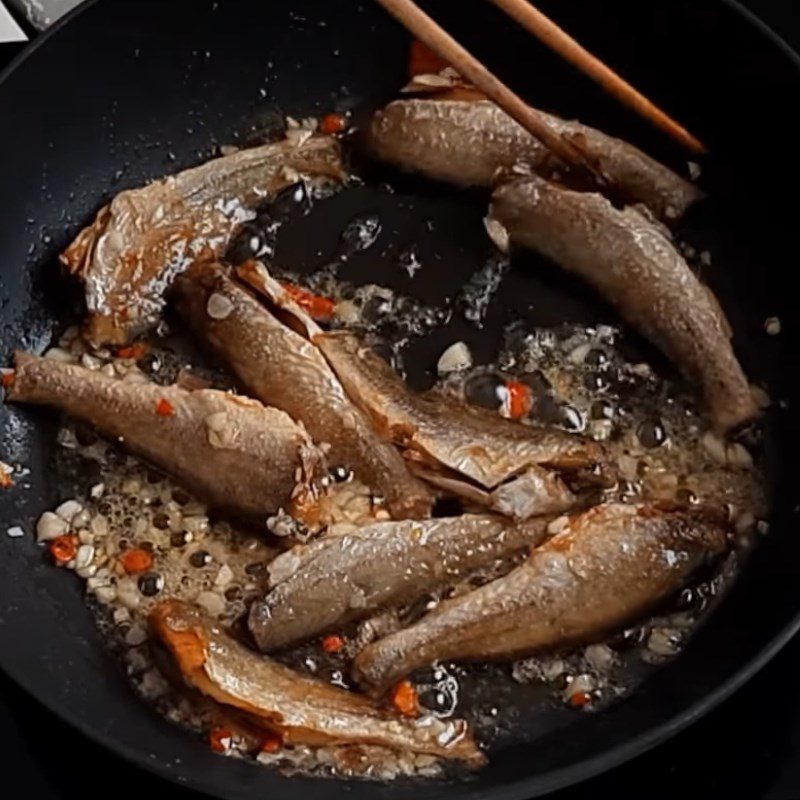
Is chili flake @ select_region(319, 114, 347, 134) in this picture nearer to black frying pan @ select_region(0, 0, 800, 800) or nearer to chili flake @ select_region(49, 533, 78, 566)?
black frying pan @ select_region(0, 0, 800, 800)

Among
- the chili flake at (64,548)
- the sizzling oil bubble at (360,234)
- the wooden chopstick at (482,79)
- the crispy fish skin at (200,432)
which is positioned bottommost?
the chili flake at (64,548)

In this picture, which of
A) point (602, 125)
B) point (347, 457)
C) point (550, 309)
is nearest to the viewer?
point (347, 457)

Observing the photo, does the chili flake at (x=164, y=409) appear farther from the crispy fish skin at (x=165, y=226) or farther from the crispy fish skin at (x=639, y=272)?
the crispy fish skin at (x=639, y=272)

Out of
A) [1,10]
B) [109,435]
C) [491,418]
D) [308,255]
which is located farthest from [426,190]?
[1,10]

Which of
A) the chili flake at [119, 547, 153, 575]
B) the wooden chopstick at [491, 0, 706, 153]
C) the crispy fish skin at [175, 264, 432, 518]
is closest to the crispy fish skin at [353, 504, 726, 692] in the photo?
the crispy fish skin at [175, 264, 432, 518]

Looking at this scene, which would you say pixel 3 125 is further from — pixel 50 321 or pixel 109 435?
pixel 109 435

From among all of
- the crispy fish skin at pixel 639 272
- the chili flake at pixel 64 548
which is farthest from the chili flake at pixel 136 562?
the crispy fish skin at pixel 639 272
